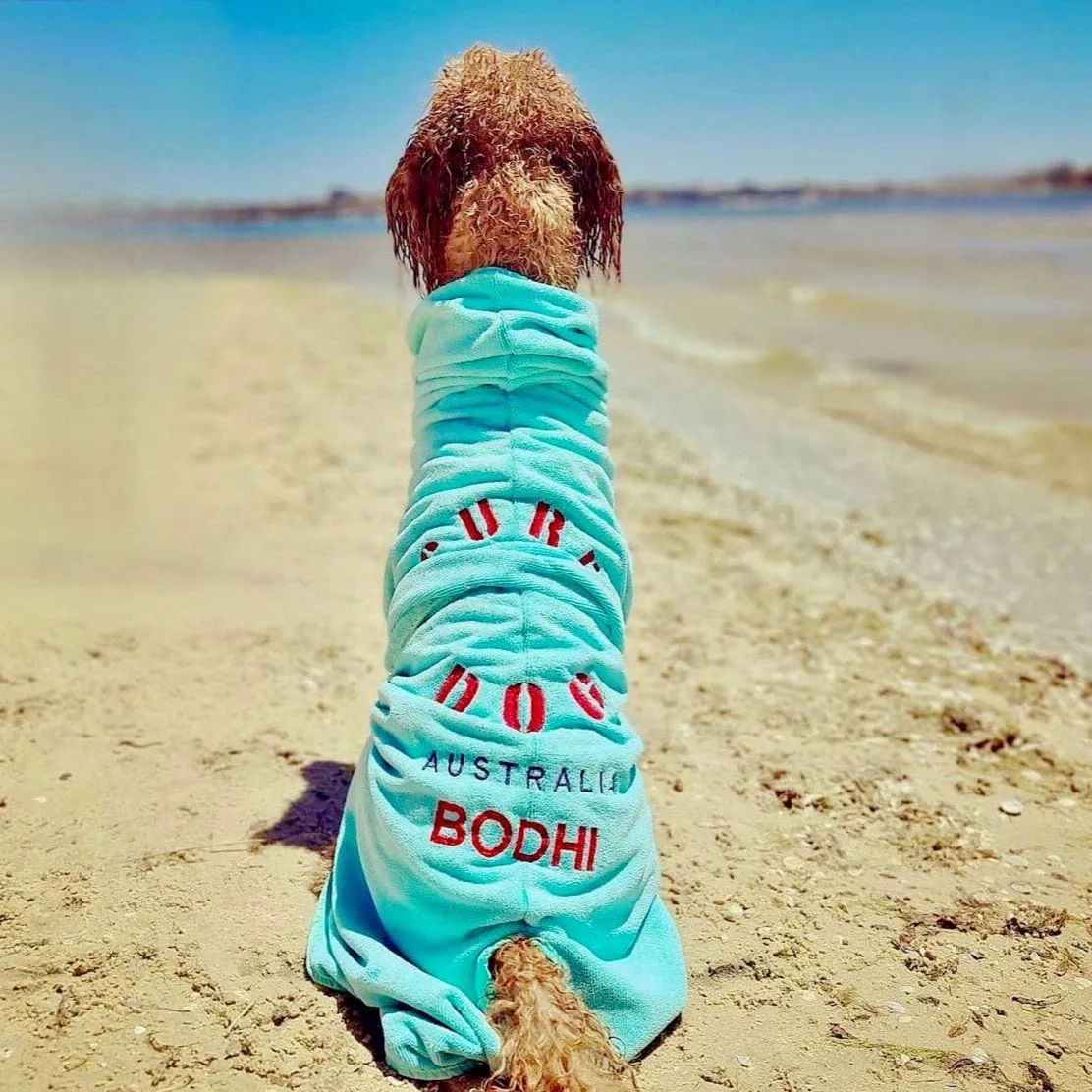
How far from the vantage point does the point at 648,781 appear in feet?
12.4

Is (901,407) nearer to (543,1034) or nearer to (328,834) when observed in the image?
(328,834)

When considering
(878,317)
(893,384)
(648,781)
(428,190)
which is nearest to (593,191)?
(428,190)

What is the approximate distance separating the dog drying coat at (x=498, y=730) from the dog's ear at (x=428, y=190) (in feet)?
0.86

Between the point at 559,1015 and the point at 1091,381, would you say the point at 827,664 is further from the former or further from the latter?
the point at 1091,381

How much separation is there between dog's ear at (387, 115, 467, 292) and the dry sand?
1784 mm

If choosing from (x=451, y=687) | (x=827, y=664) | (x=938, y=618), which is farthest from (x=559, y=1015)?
(x=938, y=618)

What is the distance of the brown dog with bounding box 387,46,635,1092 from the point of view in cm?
267

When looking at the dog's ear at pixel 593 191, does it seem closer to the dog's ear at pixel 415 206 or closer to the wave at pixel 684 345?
the dog's ear at pixel 415 206

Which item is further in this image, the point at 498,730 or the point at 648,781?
the point at 648,781

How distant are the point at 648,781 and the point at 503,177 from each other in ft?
7.07

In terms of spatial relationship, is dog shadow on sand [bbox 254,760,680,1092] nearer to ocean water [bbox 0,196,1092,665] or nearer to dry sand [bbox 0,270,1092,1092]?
dry sand [bbox 0,270,1092,1092]

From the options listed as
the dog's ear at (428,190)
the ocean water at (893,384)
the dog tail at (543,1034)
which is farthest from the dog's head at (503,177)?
the dog tail at (543,1034)

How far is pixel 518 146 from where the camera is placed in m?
2.75

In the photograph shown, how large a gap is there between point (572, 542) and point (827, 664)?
2684 mm
